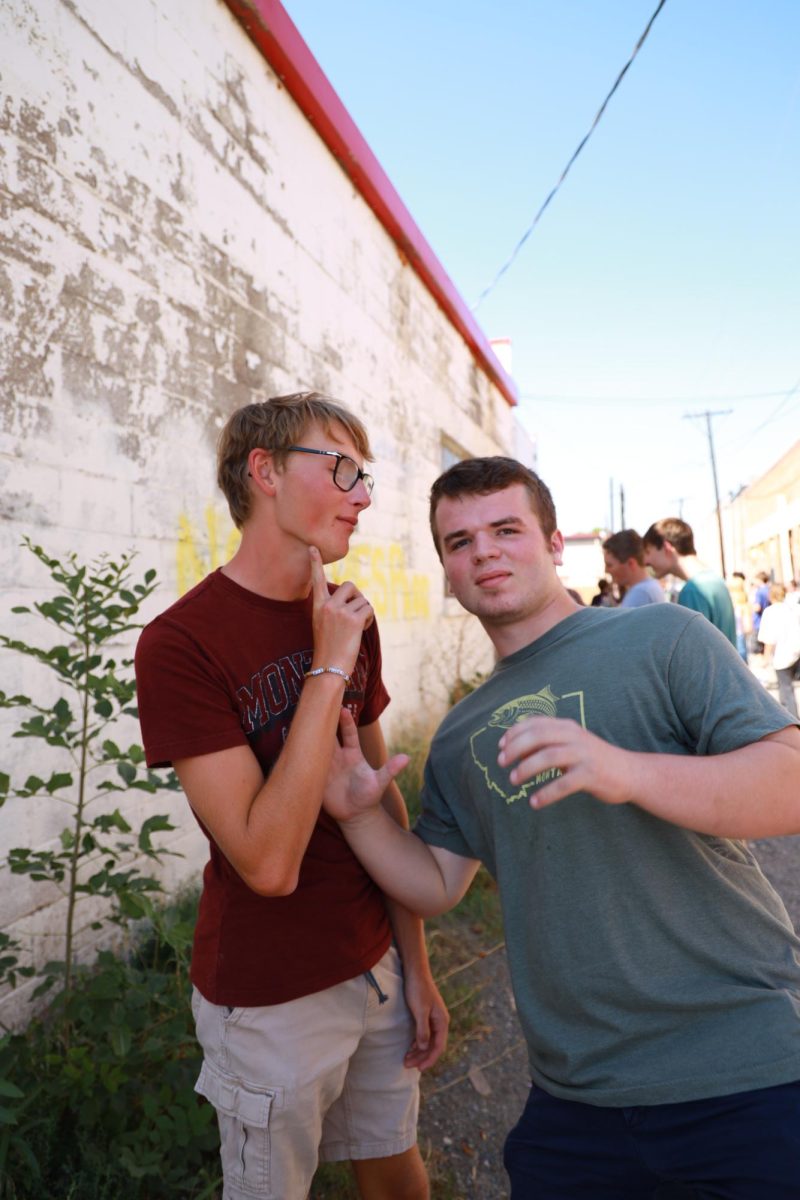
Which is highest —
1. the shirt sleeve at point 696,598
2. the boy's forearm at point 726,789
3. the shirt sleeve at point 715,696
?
the shirt sleeve at point 696,598

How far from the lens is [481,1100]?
Result: 2871 millimetres

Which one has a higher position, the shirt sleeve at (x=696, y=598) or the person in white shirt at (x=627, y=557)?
the person in white shirt at (x=627, y=557)

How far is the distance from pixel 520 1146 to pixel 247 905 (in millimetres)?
720

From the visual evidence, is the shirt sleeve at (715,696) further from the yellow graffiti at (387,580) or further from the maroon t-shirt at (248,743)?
the yellow graffiti at (387,580)

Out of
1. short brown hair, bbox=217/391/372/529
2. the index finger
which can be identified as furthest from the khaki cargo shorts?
short brown hair, bbox=217/391/372/529

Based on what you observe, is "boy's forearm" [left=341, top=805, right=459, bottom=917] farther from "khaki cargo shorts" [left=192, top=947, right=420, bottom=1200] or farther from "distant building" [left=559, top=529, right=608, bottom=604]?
"distant building" [left=559, top=529, right=608, bottom=604]

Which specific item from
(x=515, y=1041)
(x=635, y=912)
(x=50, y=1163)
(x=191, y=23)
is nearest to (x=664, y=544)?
(x=515, y=1041)

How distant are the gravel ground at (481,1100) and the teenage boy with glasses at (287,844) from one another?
2.33 ft

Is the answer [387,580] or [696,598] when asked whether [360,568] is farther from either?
[696,598]

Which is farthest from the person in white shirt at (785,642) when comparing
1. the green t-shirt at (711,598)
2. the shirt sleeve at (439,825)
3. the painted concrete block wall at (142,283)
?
the shirt sleeve at (439,825)

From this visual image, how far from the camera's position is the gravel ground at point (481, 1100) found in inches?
99.7

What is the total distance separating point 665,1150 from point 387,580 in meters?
4.72

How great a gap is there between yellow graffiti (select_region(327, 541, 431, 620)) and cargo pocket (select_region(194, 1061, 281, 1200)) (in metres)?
3.28

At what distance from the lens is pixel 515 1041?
3232 millimetres
